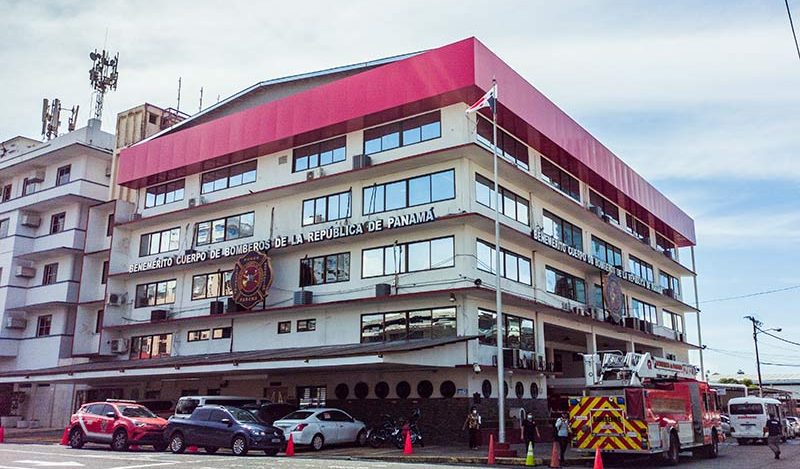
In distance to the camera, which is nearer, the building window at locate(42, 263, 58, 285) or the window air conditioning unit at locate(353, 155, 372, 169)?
the window air conditioning unit at locate(353, 155, 372, 169)

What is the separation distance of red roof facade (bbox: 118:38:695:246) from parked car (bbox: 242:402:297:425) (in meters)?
13.5

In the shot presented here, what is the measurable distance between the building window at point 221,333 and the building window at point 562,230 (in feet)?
57.3

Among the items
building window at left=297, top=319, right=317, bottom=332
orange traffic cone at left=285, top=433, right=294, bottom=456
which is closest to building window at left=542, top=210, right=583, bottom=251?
building window at left=297, top=319, right=317, bottom=332

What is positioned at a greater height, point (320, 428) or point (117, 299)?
point (117, 299)

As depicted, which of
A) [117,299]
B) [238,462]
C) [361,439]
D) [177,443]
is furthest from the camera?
[117,299]

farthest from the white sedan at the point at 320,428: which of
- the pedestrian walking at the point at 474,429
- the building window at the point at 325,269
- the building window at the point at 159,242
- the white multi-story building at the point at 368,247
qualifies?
the building window at the point at 159,242

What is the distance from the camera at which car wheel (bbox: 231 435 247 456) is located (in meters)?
23.5

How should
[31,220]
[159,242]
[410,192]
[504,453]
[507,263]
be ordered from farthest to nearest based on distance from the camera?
[31,220] < [159,242] < [507,263] < [410,192] < [504,453]

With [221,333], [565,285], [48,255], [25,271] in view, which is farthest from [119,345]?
[565,285]

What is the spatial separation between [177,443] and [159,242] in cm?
1993

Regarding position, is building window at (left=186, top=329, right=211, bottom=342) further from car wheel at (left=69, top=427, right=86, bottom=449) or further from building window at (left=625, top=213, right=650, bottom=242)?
building window at (left=625, top=213, right=650, bottom=242)

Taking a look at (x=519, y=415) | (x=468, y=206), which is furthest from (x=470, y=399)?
(x=468, y=206)

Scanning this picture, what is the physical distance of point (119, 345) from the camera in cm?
4191

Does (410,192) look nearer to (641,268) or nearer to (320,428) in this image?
(320,428)
